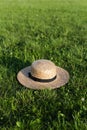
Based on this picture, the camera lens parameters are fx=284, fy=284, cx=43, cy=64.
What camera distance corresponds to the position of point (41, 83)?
502cm

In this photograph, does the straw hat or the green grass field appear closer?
the green grass field

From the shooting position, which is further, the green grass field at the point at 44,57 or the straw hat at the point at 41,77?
the straw hat at the point at 41,77

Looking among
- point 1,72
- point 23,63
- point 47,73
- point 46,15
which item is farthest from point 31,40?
point 46,15

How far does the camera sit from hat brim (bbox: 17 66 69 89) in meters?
4.98

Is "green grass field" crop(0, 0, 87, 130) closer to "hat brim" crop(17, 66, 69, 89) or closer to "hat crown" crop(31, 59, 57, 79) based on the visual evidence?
"hat brim" crop(17, 66, 69, 89)

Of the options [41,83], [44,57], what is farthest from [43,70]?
[44,57]

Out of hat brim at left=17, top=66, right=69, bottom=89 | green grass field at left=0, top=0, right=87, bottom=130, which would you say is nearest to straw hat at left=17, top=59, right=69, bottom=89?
hat brim at left=17, top=66, right=69, bottom=89

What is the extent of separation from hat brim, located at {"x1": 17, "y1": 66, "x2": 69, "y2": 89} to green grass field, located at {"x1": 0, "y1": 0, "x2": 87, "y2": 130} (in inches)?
Answer: 3.6

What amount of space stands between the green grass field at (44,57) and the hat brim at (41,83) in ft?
0.30

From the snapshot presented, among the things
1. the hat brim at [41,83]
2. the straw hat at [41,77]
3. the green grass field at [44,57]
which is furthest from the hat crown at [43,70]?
the green grass field at [44,57]

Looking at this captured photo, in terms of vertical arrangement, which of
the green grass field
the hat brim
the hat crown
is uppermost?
the hat crown

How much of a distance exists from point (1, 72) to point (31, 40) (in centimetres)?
267

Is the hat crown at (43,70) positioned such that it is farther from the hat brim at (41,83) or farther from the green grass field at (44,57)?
the green grass field at (44,57)

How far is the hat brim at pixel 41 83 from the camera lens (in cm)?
498
